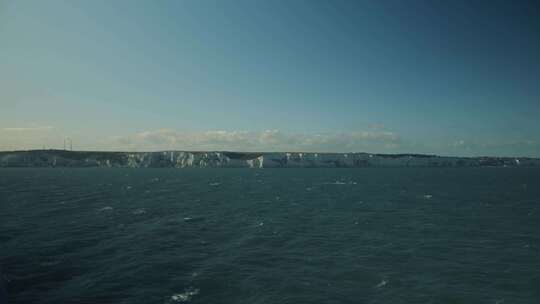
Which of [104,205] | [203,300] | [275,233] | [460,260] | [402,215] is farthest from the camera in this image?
[104,205]

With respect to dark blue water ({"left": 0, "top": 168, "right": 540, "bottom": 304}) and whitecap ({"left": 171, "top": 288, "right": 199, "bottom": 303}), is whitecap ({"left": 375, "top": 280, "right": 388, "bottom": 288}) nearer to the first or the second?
dark blue water ({"left": 0, "top": 168, "right": 540, "bottom": 304})

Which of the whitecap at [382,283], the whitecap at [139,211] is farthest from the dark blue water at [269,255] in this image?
the whitecap at [139,211]

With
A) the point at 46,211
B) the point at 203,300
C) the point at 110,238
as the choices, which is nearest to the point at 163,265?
the point at 203,300

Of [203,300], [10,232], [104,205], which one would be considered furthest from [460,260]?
[104,205]

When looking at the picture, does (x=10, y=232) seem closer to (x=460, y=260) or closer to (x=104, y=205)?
(x=104, y=205)

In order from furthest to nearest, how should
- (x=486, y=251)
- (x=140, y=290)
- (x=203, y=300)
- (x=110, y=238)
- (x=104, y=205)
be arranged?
(x=104, y=205) → (x=110, y=238) → (x=486, y=251) → (x=140, y=290) → (x=203, y=300)

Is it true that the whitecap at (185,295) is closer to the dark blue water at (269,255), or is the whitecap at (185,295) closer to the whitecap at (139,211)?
the dark blue water at (269,255)

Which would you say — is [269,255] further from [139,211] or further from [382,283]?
[139,211]

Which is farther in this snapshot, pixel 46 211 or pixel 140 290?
pixel 46 211

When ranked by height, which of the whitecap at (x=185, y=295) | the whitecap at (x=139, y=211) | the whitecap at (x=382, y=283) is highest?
the whitecap at (x=139, y=211)
